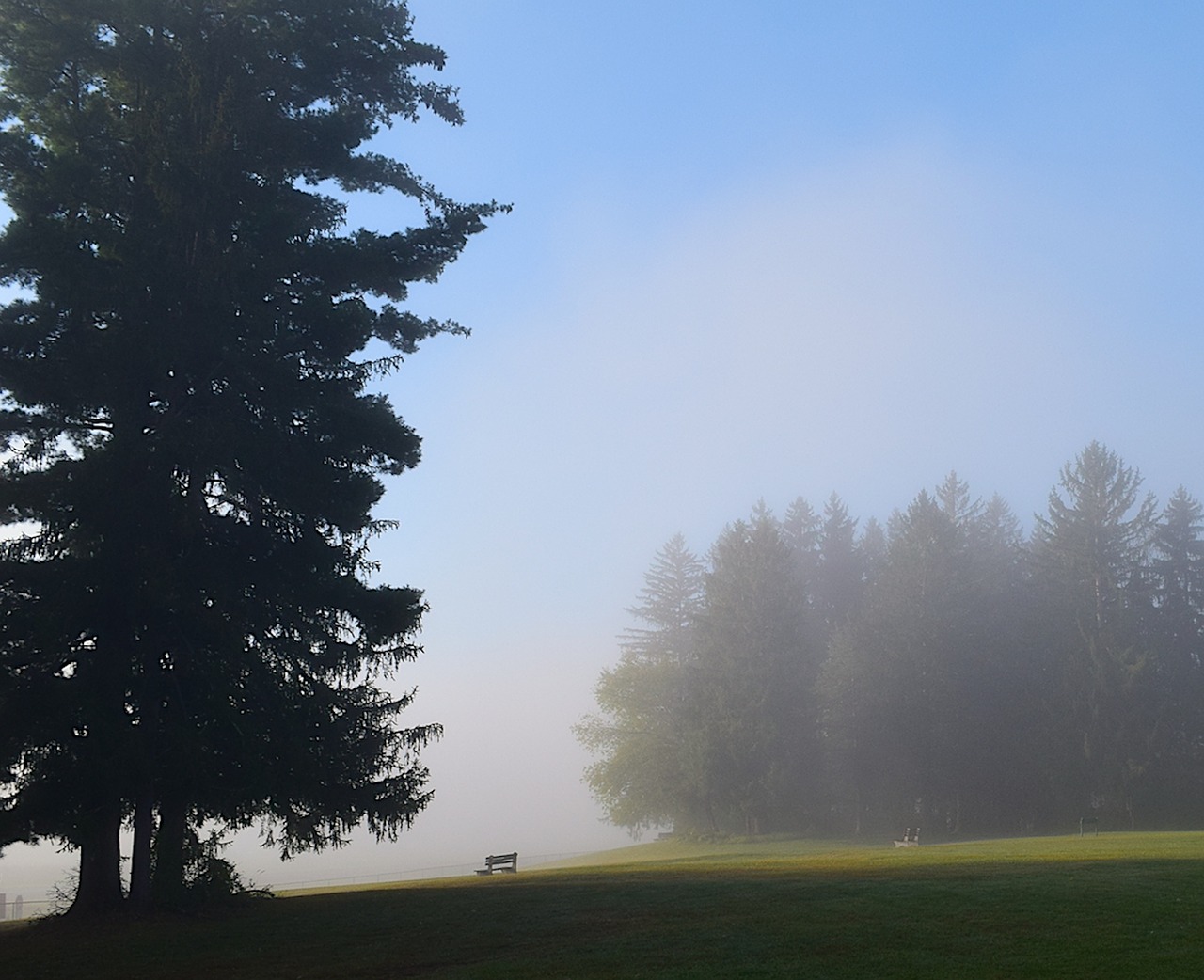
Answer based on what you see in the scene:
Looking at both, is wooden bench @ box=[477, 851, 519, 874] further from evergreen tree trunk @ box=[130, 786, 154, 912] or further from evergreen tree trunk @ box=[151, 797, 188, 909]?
evergreen tree trunk @ box=[130, 786, 154, 912]

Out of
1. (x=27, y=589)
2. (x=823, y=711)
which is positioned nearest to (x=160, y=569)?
(x=27, y=589)

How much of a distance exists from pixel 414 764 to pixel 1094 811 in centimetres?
4904

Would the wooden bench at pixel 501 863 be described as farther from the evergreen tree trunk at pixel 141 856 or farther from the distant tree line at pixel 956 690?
the distant tree line at pixel 956 690

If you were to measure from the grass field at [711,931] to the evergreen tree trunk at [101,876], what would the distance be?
1021 millimetres

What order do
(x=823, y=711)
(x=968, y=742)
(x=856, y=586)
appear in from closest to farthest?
(x=968, y=742)
(x=823, y=711)
(x=856, y=586)

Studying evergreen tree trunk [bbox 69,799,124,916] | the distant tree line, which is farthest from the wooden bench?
the distant tree line

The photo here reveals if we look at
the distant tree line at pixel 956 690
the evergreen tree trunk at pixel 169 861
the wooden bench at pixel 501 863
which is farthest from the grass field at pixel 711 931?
the distant tree line at pixel 956 690

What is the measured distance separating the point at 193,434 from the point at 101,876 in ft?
27.4

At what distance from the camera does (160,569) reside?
20.3m

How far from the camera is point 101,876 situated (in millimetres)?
20875

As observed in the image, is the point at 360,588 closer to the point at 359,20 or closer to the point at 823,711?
the point at 359,20

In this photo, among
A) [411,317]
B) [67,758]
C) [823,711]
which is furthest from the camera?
[823,711]

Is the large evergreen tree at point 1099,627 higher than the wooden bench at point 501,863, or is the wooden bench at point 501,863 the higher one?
the large evergreen tree at point 1099,627

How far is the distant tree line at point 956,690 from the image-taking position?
197ft
